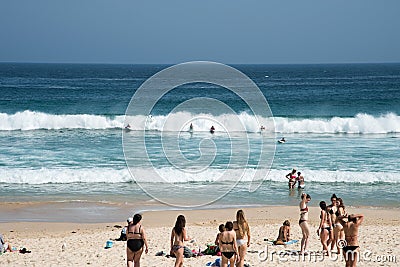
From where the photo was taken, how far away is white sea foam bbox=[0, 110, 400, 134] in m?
37.9

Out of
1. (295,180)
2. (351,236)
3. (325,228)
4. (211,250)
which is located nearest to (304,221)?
(325,228)

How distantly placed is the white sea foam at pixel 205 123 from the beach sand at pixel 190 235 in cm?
1935

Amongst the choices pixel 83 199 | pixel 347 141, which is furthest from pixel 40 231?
pixel 347 141

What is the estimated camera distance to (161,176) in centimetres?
2344

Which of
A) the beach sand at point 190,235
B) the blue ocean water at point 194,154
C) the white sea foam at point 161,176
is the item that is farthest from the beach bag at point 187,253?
the white sea foam at point 161,176

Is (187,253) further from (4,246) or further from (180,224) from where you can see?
(4,246)

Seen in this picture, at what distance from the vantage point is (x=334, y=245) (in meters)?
13.2

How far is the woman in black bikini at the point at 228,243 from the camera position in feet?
33.3

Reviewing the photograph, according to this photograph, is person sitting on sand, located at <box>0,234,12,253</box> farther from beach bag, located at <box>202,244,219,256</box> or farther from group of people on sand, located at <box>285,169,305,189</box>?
group of people on sand, located at <box>285,169,305,189</box>

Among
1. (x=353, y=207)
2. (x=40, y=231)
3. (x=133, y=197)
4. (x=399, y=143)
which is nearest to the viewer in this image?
(x=40, y=231)

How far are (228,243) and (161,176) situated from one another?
13.4 m

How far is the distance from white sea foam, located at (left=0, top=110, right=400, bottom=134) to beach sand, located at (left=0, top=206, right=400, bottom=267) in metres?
19.4

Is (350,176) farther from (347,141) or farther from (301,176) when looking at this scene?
(347,141)

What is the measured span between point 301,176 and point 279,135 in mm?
13780
